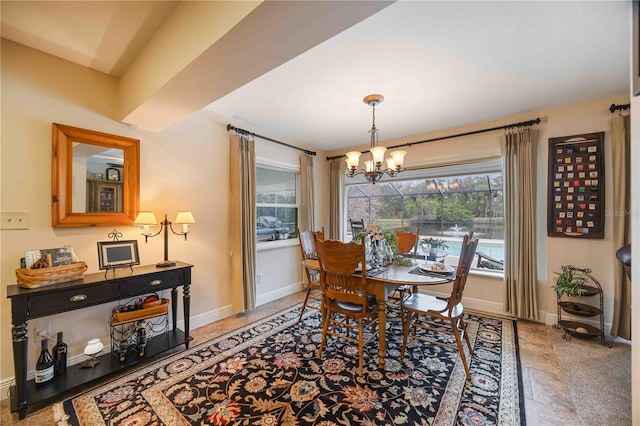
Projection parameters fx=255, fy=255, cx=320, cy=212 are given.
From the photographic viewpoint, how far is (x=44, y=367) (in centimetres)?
184

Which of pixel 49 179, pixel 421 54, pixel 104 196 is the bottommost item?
pixel 104 196

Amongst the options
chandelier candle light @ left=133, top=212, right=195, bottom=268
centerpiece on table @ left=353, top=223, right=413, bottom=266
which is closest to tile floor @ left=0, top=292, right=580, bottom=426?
chandelier candle light @ left=133, top=212, right=195, bottom=268

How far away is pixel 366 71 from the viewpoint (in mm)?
2203

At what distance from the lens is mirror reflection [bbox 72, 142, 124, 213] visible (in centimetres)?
216

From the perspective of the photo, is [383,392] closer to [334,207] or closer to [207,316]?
[207,316]

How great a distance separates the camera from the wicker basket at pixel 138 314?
209 cm

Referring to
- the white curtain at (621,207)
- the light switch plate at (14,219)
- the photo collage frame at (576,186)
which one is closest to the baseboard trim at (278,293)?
the light switch plate at (14,219)

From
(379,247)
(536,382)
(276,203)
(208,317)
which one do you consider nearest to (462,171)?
(379,247)

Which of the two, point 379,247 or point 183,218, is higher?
point 183,218

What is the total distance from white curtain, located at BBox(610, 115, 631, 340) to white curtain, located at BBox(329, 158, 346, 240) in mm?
3376

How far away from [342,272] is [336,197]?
2.68 meters

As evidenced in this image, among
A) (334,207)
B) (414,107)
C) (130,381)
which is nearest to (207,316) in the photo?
(130,381)

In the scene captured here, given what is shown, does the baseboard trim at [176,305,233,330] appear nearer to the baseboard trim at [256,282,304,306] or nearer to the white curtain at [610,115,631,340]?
the baseboard trim at [256,282,304,306]

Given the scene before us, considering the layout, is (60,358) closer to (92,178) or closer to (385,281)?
(92,178)
